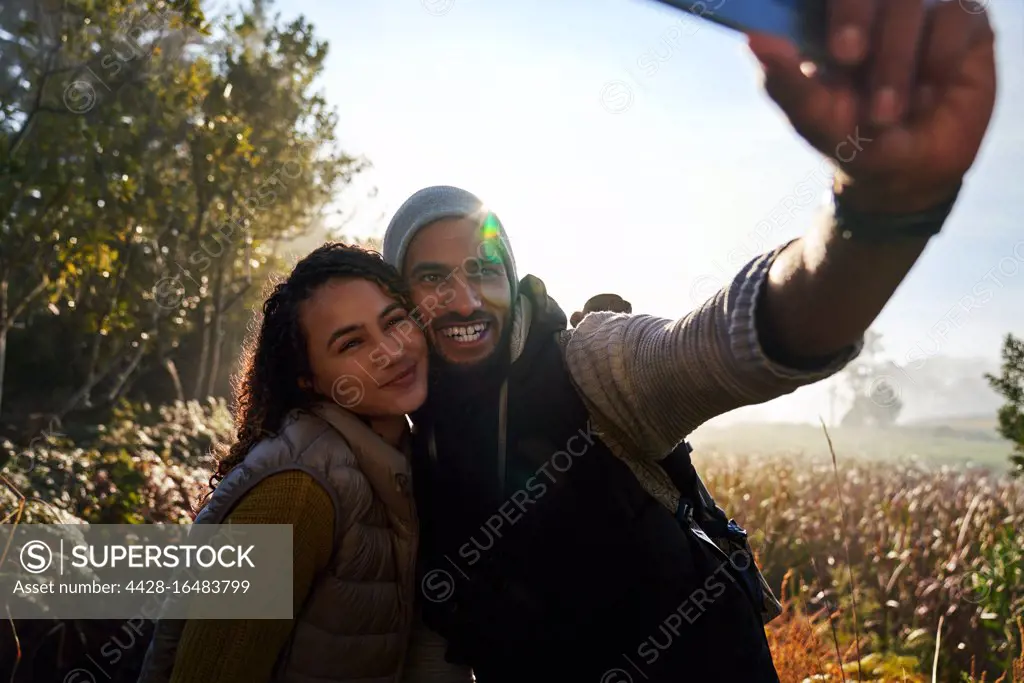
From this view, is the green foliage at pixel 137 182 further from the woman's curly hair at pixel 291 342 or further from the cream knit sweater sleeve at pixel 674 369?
the cream knit sweater sleeve at pixel 674 369

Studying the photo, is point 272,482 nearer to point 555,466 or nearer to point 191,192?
point 555,466

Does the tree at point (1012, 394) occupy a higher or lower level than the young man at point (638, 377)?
lower

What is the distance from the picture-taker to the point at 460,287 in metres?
2.39

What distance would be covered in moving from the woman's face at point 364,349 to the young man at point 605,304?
558mm

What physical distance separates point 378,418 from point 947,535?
482 centimetres

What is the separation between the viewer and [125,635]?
4684 millimetres

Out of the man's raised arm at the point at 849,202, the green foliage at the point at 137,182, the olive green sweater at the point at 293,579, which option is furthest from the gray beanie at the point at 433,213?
the green foliage at the point at 137,182

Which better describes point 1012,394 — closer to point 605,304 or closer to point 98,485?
point 605,304

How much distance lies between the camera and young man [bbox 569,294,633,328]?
2.20 metres

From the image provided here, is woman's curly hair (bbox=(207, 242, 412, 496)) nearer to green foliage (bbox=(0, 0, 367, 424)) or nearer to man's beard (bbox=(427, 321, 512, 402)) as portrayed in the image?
man's beard (bbox=(427, 321, 512, 402))

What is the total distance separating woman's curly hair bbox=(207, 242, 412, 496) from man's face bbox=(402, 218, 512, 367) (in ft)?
0.33

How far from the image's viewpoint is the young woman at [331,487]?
6.79ft

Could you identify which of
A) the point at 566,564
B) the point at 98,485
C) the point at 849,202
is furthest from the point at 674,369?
the point at 98,485

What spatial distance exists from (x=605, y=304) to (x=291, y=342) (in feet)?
3.45
